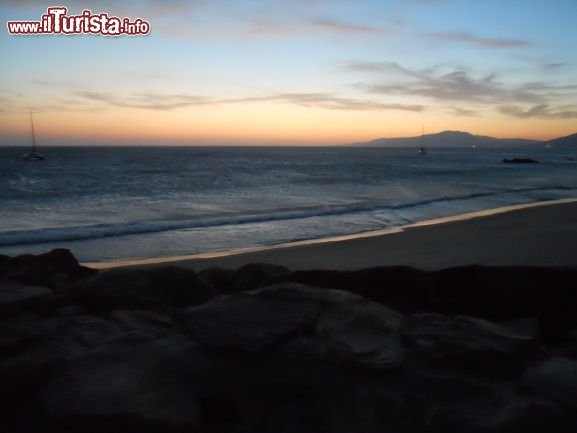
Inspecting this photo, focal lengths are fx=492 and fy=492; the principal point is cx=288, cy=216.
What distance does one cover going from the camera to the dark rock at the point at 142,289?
3566mm

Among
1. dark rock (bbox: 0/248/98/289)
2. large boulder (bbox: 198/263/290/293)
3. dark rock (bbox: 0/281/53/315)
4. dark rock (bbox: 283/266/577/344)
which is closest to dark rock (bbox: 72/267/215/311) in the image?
dark rock (bbox: 0/281/53/315)

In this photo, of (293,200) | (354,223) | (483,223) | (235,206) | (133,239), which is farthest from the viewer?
(293,200)

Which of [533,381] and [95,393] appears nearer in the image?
[95,393]

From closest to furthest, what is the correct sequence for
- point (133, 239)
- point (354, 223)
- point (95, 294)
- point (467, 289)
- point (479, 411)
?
point (479, 411)
point (95, 294)
point (467, 289)
point (133, 239)
point (354, 223)

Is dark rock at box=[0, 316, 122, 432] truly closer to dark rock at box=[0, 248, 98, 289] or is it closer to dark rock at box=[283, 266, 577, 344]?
dark rock at box=[0, 248, 98, 289]

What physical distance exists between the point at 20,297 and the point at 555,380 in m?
3.22

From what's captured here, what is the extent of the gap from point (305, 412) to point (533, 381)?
3.73ft

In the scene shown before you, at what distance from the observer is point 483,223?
12.4 metres

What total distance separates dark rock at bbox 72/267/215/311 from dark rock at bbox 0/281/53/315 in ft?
0.74

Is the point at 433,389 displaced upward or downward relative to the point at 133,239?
upward

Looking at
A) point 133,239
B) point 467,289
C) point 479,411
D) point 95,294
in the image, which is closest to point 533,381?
point 479,411

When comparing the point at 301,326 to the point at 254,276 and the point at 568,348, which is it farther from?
the point at 568,348

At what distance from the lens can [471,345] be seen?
106 inches

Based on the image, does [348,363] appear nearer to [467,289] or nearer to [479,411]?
[479,411]
